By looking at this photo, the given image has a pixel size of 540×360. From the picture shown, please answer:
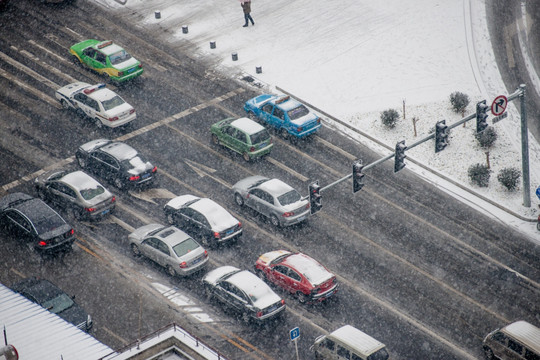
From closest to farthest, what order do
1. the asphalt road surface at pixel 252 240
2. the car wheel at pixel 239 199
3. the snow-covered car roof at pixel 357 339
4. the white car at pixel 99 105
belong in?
the snow-covered car roof at pixel 357 339 → the asphalt road surface at pixel 252 240 → the car wheel at pixel 239 199 → the white car at pixel 99 105

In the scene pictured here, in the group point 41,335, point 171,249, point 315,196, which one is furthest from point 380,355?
point 41,335

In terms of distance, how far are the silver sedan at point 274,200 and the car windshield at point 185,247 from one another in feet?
13.4

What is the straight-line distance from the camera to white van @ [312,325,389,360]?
2688 cm

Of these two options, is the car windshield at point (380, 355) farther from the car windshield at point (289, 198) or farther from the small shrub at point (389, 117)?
the small shrub at point (389, 117)

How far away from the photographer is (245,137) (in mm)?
38219

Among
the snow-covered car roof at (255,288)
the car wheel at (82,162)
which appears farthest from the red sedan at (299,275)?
the car wheel at (82,162)

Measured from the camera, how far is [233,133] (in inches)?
1526

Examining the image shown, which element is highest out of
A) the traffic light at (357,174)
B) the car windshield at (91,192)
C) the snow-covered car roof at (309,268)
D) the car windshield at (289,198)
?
the traffic light at (357,174)

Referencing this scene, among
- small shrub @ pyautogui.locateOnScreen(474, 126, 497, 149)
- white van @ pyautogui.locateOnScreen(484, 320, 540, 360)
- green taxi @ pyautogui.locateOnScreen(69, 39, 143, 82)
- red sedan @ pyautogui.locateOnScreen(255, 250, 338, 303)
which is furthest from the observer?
green taxi @ pyautogui.locateOnScreen(69, 39, 143, 82)

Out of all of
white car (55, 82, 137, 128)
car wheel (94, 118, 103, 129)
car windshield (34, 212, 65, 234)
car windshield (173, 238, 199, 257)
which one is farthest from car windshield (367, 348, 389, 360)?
car wheel (94, 118, 103, 129)

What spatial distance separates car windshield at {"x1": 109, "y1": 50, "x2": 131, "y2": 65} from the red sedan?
16681 millimetres

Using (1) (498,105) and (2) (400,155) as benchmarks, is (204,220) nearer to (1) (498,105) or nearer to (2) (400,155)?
(2) (400,155)

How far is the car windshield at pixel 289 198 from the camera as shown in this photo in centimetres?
3455

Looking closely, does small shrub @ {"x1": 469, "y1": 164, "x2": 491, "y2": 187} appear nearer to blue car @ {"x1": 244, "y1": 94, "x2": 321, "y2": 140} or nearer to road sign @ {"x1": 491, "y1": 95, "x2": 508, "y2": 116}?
road sign @ {"x1": 491, "y1": 95, "x2": 508, "y2": 116}
